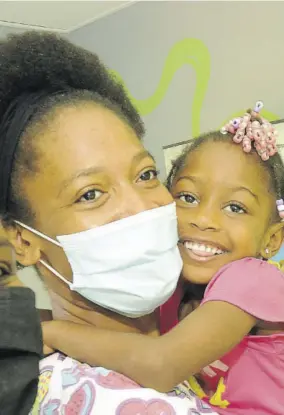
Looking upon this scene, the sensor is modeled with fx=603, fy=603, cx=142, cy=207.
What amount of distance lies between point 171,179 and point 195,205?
150mm

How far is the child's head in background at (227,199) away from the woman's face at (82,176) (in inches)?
9.7

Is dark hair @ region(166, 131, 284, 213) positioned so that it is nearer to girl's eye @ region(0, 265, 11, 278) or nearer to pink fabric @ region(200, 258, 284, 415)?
pink fabric @ region(200, 258, 284, 415)

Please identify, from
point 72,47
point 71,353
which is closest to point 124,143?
point 72,47

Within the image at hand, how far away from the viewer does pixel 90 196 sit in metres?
1.01

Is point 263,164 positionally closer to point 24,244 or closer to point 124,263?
point 124,263

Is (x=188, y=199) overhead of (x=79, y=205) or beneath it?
beneath

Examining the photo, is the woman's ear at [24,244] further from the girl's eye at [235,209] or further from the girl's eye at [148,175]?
the girl's eye at [235,209]

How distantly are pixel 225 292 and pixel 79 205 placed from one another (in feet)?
1.08

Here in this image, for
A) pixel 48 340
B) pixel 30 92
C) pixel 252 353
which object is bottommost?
pixel 252 353

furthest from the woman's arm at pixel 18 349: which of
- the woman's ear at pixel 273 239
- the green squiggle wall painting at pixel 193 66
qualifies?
the green squiggle wall painting at pixel 193 66

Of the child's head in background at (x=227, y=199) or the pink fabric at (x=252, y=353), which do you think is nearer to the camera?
the pink fabric at (x=252, y=353)

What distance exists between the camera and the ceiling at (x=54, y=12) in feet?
11.1

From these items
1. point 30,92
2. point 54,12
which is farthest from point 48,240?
point 54,12

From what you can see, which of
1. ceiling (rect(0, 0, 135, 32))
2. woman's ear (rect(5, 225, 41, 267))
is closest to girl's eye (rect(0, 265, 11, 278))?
woman's ear (rect(5, 225, 41, 267))
